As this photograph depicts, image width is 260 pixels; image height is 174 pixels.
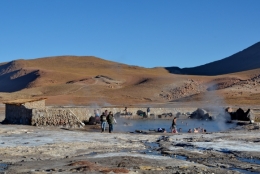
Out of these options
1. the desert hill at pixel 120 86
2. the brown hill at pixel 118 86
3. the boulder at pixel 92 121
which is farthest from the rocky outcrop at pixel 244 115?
the brown hill at pixel 118 86

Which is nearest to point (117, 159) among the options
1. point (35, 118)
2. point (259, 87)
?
point (35, 118)

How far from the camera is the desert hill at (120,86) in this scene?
87.5 meters

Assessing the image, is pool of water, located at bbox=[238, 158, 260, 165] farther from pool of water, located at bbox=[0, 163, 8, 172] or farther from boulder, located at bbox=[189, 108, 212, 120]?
boulder, located at bbox=[189, 108, 212, 120]

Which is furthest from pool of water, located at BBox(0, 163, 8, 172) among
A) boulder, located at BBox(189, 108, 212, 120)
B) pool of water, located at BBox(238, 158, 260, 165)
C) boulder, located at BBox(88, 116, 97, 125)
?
boulder, located at BBox(189, 108, 212, 120)

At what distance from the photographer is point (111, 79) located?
141750mm

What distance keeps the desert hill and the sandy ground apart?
50.0 meters

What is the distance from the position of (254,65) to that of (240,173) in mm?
161185

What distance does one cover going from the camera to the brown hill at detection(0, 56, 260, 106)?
88.3 meters

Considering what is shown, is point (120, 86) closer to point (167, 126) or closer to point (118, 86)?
point (118, 86)

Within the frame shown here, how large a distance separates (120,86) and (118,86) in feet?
4.42

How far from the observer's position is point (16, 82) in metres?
167

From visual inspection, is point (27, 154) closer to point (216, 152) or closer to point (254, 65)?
point (216, 152)

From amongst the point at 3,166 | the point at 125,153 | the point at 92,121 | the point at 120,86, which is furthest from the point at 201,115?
the point at 120,86

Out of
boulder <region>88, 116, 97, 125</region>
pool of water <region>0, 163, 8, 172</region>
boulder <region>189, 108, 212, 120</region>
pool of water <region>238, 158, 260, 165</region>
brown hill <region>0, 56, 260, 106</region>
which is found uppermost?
brown hill <region>0, 56, 260, 106</region>
